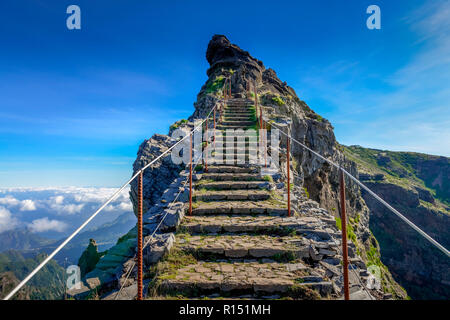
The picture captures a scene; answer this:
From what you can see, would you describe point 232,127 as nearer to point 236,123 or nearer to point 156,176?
point 236,123

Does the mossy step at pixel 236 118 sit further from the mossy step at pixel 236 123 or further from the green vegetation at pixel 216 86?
the green vegetation at pixel 216 86

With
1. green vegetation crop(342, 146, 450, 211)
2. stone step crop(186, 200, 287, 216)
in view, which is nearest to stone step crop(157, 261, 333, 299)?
stone step crop(186, 200, 287, 216)

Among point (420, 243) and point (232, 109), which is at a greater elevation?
point (232, 109)

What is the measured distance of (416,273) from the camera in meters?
63.6

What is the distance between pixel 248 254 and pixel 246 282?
2.96ft

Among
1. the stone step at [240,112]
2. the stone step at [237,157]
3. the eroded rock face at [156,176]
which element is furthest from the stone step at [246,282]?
the stone step at [240,112]

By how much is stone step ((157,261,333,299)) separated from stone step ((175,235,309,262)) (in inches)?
15.1

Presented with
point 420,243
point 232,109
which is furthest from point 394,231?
point 232,109

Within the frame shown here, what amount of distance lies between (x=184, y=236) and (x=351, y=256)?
4.36 metres

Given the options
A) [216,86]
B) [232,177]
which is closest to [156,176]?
[232,177]

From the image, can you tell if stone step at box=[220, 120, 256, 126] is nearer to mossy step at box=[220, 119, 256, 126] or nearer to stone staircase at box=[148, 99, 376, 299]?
mossy step at box=[220, 119, 256, 126]

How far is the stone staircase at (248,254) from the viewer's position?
3.72 metres

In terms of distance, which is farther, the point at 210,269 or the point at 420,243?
the point at 420,243
